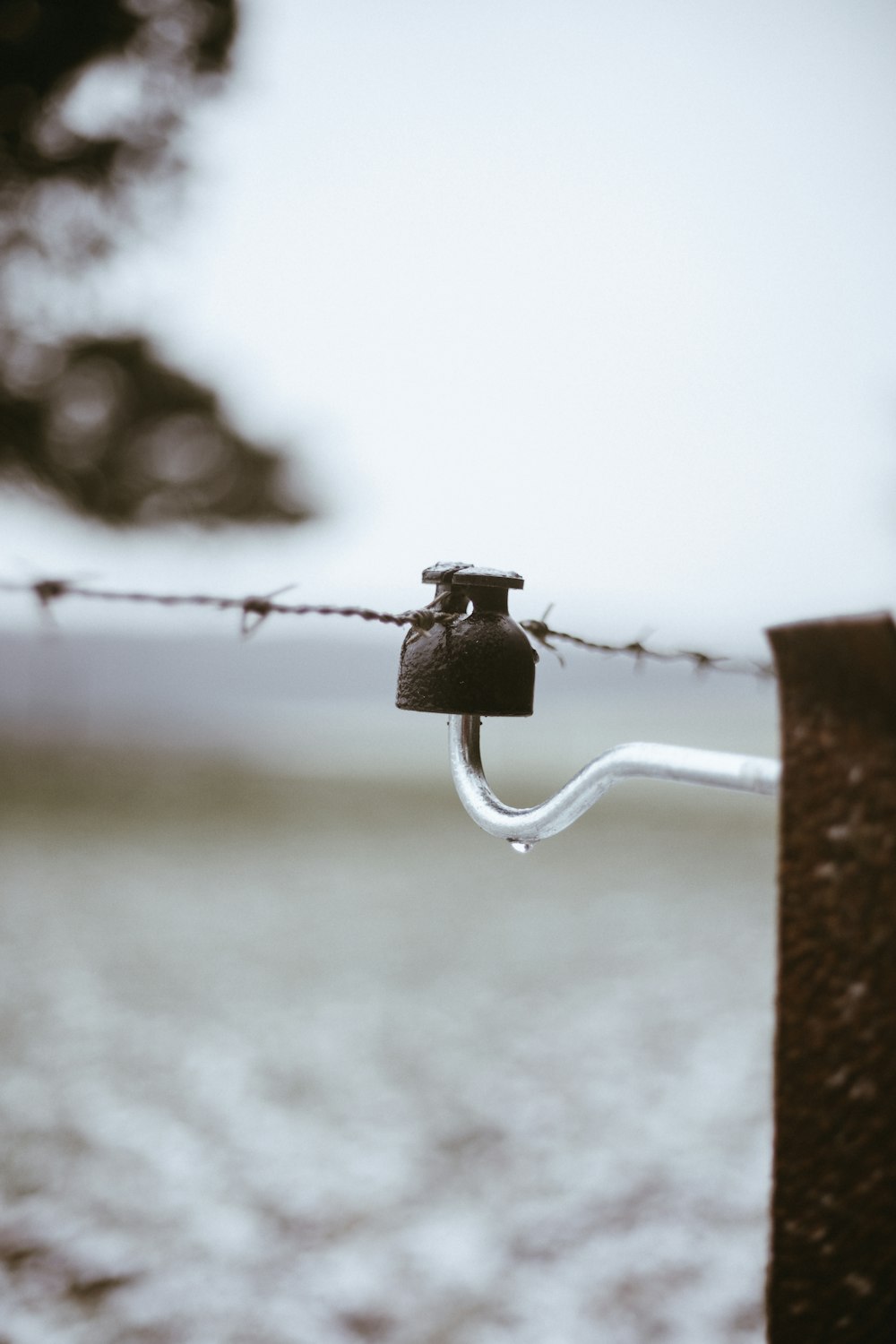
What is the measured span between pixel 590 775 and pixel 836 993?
31 centimetres

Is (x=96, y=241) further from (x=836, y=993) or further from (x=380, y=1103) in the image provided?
(x=836, y=993)

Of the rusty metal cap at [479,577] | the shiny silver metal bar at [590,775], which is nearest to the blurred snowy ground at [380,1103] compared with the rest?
the shiny silver metal bar at [590,775]

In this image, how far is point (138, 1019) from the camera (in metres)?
6.12

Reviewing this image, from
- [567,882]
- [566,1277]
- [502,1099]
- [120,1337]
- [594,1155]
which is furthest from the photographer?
[567,882]

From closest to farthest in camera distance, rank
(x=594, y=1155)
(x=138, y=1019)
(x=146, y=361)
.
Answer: (x=594, y=1155) < (x=138, y=1019) < (x=146, y=361)

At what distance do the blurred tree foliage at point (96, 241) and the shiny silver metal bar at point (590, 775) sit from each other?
9.10 metres

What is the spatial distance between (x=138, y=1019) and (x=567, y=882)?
5176mm

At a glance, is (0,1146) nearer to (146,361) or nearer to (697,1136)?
(697,1136)

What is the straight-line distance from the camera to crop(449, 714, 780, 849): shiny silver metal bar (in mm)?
899

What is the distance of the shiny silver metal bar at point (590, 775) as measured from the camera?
90 cm

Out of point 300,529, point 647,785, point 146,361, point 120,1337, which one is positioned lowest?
point 120,1337

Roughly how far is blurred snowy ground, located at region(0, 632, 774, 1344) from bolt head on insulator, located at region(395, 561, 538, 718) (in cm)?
295

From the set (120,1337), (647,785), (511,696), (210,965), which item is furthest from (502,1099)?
(647,785)

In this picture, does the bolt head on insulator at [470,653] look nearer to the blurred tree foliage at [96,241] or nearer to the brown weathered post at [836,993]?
the brown weathered post at [836,993]
